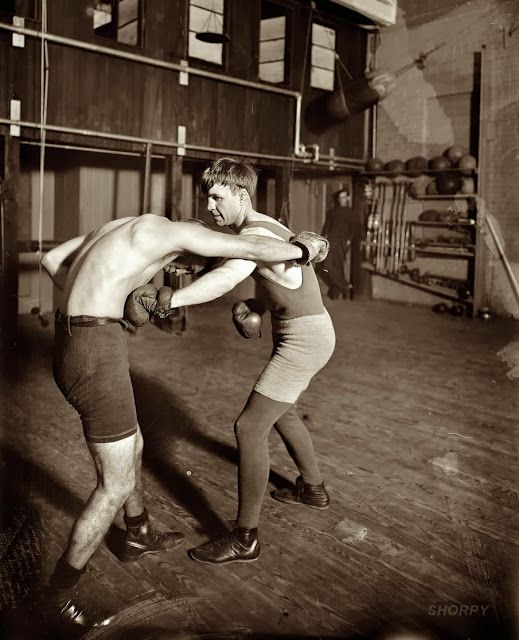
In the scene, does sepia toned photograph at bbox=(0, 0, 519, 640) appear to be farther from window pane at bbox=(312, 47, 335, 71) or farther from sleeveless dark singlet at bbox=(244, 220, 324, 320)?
window pane at bbox=(312, 47, 335, 71)

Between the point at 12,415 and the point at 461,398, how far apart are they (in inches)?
153

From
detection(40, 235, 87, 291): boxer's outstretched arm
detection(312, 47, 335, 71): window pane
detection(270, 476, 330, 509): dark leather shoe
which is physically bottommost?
detection(270, 476, 330, 509): dark leather shoe

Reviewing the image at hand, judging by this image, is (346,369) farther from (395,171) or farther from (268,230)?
(395,171)

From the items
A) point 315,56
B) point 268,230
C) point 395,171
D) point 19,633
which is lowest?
point 19,633

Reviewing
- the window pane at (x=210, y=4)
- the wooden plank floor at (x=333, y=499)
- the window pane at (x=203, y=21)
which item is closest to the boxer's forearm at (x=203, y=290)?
the wooden plank floor at (x=333, y=499)

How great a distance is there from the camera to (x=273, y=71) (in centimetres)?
1048

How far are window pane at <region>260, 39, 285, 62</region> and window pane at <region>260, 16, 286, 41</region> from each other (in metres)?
0.10

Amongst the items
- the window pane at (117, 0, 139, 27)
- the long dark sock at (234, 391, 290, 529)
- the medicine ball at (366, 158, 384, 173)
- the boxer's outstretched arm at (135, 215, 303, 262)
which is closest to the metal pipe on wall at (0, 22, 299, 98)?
the window pane at (117, 0, 139, 27)

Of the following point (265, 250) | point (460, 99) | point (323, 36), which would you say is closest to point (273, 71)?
point (323, 36)

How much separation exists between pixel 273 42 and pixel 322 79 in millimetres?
1159

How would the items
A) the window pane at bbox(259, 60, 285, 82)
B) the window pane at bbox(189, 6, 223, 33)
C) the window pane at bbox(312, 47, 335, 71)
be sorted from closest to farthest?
the window pane at bbox(189, 6, 223, 33) < the window pane at bbox(259, 60, 285, 82) < the window pane at bbox(312, 47, 335, 71)

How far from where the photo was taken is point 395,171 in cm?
1105

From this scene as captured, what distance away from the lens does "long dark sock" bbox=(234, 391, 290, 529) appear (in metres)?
2.76

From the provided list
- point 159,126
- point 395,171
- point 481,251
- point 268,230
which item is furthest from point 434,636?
point 395,171
